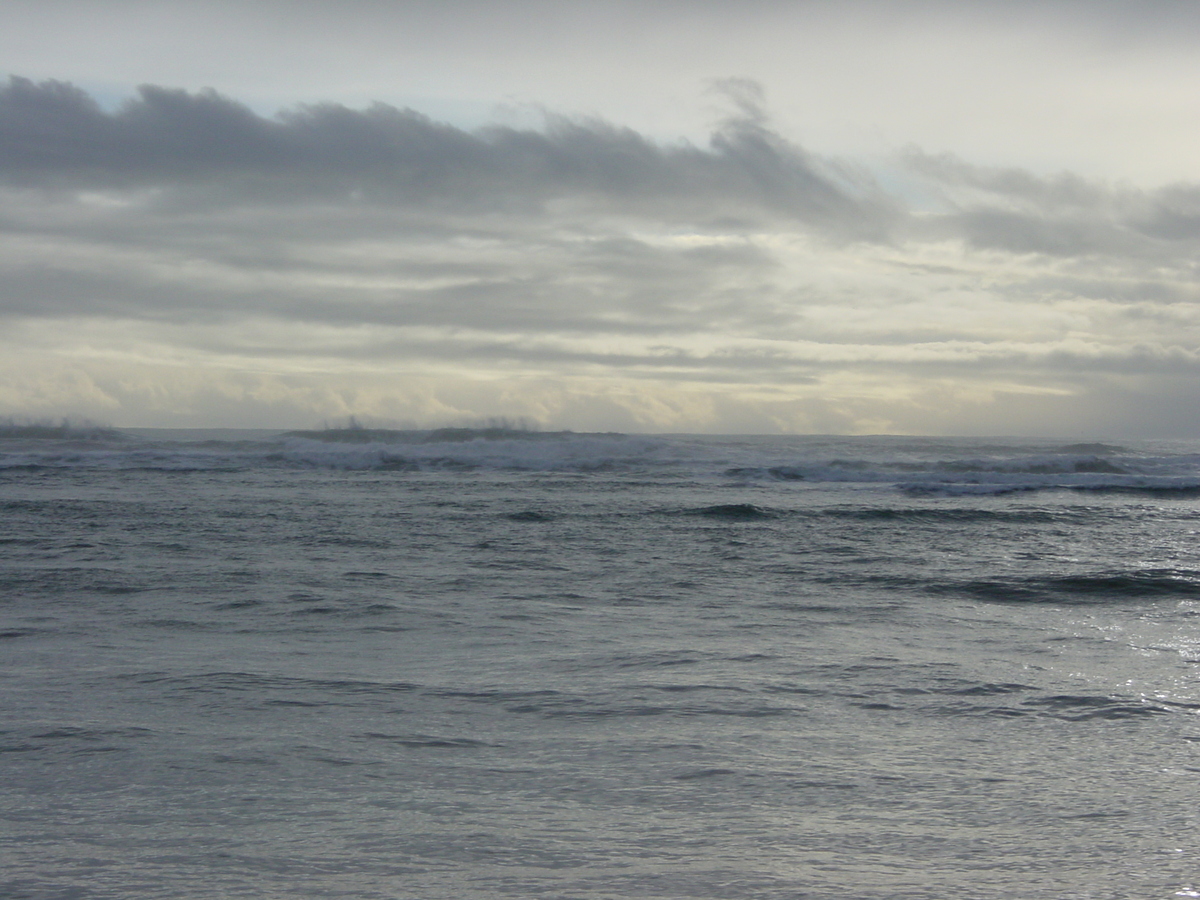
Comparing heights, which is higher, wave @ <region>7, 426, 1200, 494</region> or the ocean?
wave @ <region>7, 426, 1200, 494</region>

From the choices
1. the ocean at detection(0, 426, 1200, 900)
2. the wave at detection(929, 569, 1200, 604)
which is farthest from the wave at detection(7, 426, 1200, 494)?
the ocean at detection(0, 426, 1200, 900)

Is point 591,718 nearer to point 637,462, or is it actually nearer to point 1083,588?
point 1083,588

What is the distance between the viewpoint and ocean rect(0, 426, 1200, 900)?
11.1 feet

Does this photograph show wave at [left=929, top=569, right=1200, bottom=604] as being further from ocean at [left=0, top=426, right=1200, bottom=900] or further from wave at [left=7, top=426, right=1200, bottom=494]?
wave at [left=7, top=426, right=1200, bottom=494]

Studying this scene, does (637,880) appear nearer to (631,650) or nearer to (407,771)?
(407,771)

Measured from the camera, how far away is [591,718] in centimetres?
514

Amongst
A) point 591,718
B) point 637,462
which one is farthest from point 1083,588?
point 637,462

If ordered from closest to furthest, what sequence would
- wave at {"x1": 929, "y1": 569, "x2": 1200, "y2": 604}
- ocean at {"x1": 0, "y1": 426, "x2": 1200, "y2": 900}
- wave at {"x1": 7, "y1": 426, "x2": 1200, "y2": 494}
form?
ocean at {"x1": 0, "y1": 426, "x2": 1200, "y2": 900}, wave at {"x1": 929, "y1": 569, "x2": 1200, "y2": 604}, wave at {"x1": 7, "y1": 426, "x2": 1200, "y2": 494}

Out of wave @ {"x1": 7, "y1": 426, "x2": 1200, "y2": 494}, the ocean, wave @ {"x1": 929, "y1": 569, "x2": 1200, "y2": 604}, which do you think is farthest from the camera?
wave @ {"x1": 7, "y1": 426, "x2": 1200, "y2": 494}

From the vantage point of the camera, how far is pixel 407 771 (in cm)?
431

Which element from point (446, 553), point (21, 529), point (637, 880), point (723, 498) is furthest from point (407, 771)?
point (723, 498)

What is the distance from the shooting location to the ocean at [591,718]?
11.1 ft

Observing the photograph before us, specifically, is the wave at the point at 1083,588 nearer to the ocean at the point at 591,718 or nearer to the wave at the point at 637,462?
the ocean at the point at 591,718

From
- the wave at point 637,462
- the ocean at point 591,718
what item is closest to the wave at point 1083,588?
the ocean at point 591,718
